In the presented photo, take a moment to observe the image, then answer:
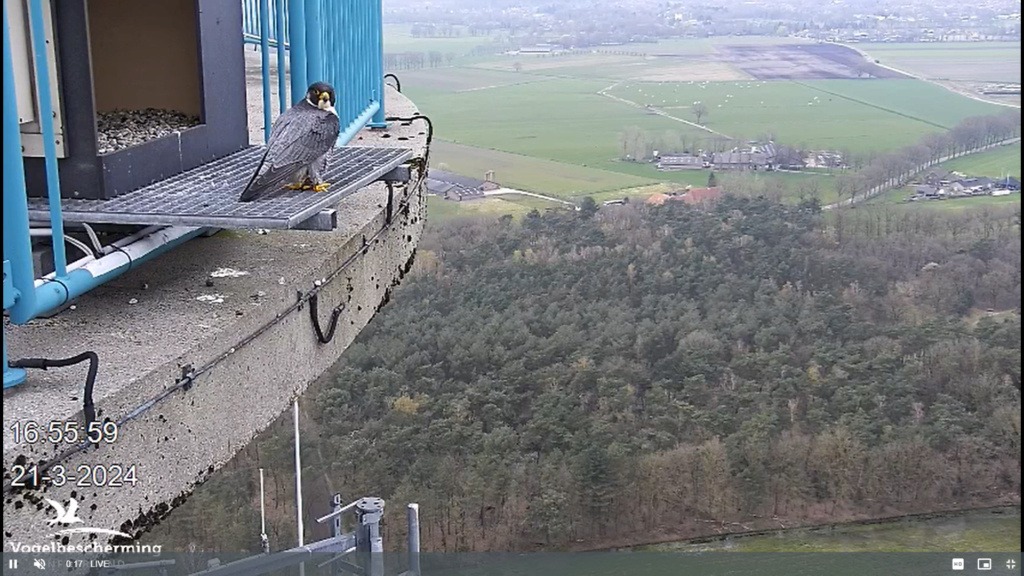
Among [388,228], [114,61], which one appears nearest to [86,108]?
[114,61]

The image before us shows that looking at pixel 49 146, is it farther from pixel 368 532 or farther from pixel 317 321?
pixel 368 532

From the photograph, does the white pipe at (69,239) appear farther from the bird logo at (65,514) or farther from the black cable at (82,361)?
the bird logo at (65,514)

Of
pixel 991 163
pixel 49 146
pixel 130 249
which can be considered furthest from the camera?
pixel 991 163

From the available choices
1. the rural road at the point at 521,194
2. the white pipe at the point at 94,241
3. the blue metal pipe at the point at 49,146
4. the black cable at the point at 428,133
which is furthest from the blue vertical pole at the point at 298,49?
the rural road at the point at 521,194

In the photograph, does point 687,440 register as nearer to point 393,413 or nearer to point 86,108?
point 393,413

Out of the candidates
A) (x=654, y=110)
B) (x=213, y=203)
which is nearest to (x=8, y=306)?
(x=213, y=203)

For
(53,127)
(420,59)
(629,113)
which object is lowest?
(629,113)
